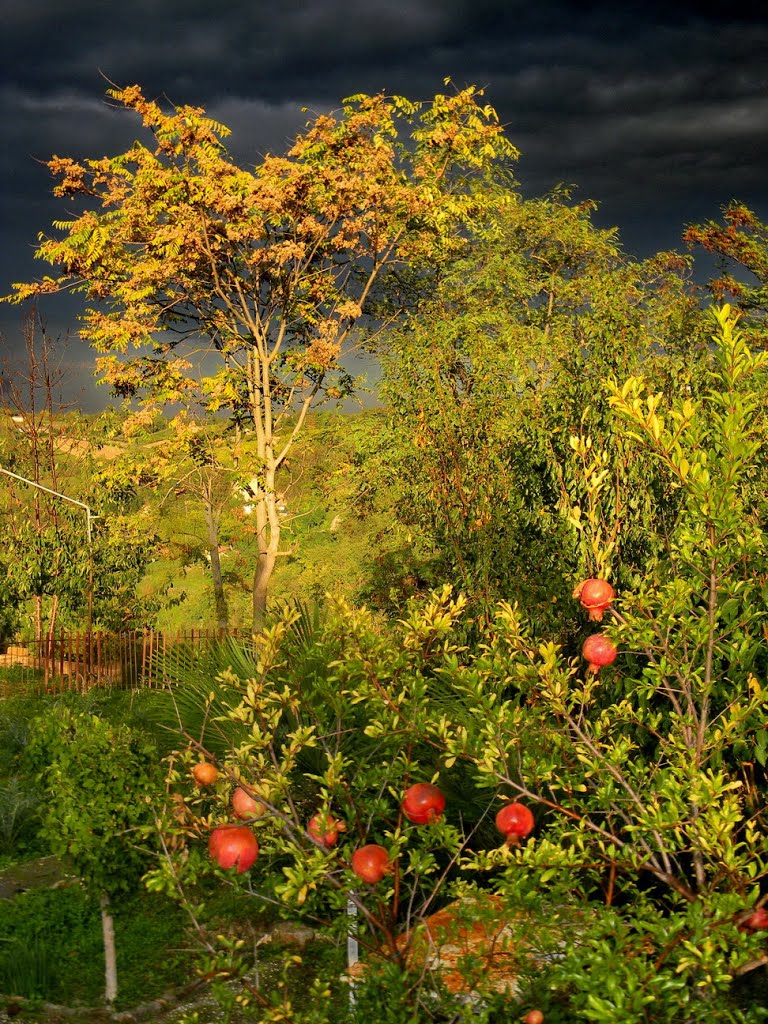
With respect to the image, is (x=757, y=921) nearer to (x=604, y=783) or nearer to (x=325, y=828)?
(x=604, y=783)

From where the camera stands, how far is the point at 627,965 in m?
2.60

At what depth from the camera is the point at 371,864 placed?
3.14m

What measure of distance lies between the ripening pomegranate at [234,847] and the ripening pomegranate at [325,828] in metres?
0.22

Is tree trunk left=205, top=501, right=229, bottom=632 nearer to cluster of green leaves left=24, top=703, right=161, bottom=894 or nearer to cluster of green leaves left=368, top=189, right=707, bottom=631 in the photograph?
cluster of green leaves left=368, top=189, right=707, bottom=631

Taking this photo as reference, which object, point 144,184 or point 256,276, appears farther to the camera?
point 256,276

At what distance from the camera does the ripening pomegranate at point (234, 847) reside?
130 inches

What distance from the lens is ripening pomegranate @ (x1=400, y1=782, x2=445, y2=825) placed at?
3.29m

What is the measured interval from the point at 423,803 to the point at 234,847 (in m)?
0.67

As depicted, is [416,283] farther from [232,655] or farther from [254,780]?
[254,780]

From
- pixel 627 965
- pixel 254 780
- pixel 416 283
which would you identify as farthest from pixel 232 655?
pixel 416 283

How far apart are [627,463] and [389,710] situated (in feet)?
12.4

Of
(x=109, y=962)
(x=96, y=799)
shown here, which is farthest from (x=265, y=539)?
(x=96, y=799)

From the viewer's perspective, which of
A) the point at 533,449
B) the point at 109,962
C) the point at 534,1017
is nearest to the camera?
the point at 534,1017

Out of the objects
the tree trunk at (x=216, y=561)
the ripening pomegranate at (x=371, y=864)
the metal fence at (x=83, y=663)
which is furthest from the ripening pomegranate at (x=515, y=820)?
the tree trunk at (x=216, y=561)
